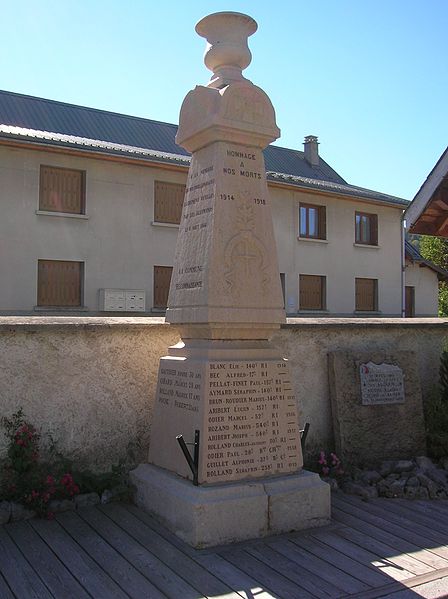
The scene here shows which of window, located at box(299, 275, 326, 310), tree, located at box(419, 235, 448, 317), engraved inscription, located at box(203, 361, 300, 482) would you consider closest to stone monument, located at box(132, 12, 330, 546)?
engraved inscription, located at box(203, 361, 300, 482)

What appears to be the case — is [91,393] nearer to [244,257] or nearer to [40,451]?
[40,451]

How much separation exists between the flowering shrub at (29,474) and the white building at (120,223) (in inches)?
468

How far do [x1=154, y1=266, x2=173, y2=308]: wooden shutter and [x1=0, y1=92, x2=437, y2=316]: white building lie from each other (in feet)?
0.11

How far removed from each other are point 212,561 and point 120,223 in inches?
576

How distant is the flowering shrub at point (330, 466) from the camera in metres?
5.72

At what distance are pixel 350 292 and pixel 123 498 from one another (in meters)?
18.8

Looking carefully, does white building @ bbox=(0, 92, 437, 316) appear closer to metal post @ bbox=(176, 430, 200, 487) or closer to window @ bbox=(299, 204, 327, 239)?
window @ bbox=(299, 204, 327, 239)

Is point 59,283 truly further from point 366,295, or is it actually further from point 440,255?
point 440,255

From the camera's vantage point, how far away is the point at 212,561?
3.89m

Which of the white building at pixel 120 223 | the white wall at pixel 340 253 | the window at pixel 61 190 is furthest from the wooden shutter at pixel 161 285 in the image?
the white wall at pixel 340 253

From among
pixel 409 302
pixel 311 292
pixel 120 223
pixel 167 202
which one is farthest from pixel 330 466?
pixel 409 302

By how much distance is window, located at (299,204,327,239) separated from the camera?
21875 mm

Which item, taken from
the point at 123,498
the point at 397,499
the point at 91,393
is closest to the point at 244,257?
the point at 91,393

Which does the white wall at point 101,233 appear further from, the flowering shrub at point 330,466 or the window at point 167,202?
the flowering shrub at point 330,466
